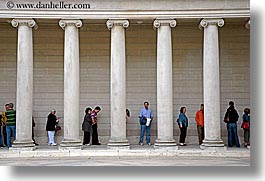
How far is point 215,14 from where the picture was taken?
2536 centimetres

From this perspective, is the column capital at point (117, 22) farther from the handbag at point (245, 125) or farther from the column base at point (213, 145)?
the handbag at point (245, 125)

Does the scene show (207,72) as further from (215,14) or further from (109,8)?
(109,8)

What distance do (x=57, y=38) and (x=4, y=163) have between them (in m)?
11.0

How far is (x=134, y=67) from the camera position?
98.0ft

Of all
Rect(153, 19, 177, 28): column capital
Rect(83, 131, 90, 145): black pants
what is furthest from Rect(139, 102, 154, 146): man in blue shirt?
Rect(153, 19, 177, 28): column capital

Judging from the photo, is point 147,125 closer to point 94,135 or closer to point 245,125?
point 94,135

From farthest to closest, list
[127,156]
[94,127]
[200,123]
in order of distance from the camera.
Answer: [94,127] < [200,123] < [127,156]

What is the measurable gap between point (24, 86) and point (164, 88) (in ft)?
27.2

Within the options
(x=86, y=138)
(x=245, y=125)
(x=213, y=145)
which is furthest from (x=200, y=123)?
(x=86, y=138)

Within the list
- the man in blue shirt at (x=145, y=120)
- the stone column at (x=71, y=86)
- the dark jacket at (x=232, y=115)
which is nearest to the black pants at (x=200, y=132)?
the dark jacket at (x=232, y=115)

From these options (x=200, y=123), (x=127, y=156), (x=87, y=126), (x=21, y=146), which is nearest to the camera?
(x=127, y=156)

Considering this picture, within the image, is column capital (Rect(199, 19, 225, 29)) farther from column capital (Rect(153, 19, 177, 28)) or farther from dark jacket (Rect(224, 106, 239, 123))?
dark jacket (Rect(224, 106, 239, 123))

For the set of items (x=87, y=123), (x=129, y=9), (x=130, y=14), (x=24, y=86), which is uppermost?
(x=129, y=9)

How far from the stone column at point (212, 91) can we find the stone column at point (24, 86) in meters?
10.4
